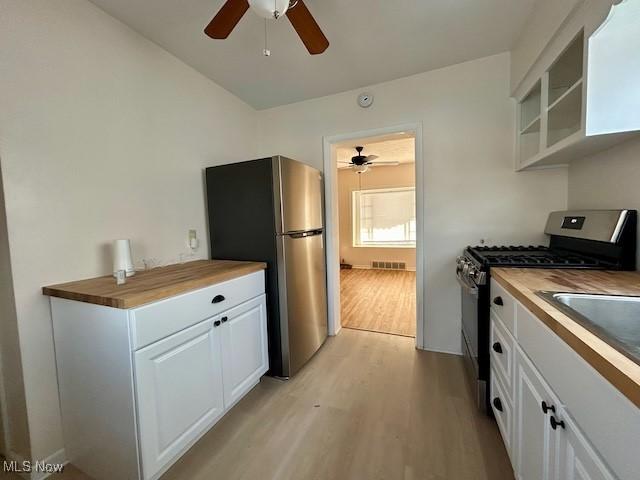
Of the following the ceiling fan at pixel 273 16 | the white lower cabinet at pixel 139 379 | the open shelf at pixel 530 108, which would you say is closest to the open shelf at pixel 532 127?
the open shelf at pixel 530 108

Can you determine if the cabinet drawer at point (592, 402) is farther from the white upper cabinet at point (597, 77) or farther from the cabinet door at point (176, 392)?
the cabinet door at point (176, 392)

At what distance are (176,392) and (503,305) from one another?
5.25ft

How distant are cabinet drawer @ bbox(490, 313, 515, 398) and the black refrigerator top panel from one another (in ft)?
4.41

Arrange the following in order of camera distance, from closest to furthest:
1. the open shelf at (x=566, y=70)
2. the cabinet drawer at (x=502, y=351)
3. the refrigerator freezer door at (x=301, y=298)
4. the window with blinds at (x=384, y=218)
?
the cabinet drawer at (x=502, y=351)
the open shelf at (x=566, y=70)
the refrigerator freezer door at (x=301, y=298)
the window with blinds at (x=384, y=218)

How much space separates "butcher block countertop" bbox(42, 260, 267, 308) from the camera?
108 cm

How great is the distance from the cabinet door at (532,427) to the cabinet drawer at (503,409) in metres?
0.08

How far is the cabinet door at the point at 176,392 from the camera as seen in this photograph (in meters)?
1.12

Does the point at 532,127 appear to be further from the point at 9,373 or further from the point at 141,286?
the point at 9,373

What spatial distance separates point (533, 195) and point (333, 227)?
1635mm

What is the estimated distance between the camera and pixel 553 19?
1351mm

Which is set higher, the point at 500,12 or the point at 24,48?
the point at 500,12

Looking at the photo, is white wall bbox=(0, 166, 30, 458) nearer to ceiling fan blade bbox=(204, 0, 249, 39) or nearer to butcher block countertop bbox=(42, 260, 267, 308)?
butcher block countertop bbox=(42, 260, 267, 308)

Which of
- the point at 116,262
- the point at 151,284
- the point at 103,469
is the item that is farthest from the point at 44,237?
the point at 103,469

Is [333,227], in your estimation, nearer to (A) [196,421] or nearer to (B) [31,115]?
(A) [196,421]
